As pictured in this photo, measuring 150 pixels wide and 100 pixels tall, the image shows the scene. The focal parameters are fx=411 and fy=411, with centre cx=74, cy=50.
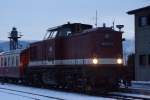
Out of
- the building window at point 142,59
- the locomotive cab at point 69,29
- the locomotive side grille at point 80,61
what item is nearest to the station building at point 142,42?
the building window at point 142,59

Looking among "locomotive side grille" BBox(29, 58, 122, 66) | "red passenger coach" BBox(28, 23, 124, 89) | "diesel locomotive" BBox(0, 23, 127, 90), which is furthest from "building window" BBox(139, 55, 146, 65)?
"red passenger coach" BBox(28, 23, 124, 89)

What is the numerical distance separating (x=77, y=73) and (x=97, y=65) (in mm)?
1494

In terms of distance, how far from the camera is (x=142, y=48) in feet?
130

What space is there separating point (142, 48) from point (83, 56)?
17251mm

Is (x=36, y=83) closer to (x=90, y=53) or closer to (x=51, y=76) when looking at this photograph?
(x=51, y=76)

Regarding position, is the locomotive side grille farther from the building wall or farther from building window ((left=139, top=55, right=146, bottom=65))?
building window ((left=139, top=55, right=146, bottom=65))

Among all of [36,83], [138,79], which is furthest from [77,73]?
[138,79]

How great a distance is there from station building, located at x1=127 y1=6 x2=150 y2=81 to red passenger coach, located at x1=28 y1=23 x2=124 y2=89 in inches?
545

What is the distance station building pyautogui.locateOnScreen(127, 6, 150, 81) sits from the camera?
1519 inches

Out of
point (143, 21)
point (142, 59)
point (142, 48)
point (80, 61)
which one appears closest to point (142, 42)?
point (142, 48)

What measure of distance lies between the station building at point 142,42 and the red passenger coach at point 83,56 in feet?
45.4

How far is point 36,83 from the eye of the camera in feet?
101

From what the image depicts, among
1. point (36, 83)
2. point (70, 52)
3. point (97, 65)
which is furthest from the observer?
point (36, 83)

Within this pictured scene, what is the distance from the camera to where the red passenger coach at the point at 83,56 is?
22656 mm
